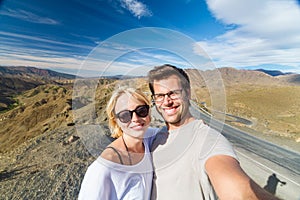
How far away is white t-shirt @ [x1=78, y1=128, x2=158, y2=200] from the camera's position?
1027 mm

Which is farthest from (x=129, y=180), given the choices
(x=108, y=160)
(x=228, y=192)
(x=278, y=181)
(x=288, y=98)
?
(x=288, y=98)

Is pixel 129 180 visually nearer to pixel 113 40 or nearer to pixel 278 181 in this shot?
pixel 113 40

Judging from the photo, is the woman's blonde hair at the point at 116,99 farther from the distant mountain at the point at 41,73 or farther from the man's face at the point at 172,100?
the distant mountain at the point at 41,73

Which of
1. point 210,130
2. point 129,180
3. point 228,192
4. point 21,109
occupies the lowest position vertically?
point 21,109

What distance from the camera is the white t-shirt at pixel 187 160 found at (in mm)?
1119

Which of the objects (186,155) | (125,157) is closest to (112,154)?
(125,157)

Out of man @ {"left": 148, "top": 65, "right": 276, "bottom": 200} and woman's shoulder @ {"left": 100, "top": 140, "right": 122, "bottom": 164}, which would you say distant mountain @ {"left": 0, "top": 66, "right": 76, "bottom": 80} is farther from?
man @ {"left": 148, "top": 65, "right": 276, "bottom": 200}

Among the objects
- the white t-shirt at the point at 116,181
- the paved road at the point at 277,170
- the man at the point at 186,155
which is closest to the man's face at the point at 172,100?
the man at the point at 186,155

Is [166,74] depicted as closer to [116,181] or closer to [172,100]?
[172,100]

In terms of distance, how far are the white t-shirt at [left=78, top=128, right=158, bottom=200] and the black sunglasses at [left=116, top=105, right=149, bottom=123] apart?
0.86ft

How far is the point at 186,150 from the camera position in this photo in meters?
1.22

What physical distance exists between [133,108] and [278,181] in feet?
18.8

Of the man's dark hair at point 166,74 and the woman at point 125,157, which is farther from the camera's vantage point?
the man's dark hair at point 166,74

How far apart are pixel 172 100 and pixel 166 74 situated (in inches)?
6.4
